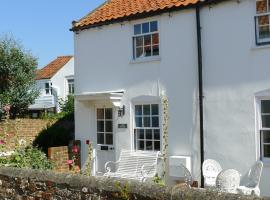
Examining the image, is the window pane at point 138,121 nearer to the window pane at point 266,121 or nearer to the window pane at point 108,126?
the window pane at point 108,126

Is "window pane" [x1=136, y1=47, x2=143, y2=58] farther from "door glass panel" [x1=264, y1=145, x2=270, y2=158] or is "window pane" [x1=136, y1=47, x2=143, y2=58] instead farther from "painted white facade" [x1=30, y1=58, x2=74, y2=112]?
"painted white facade" [x1=30, y1=58, x2=74, y2=112]

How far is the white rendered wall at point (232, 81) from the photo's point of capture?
12094 mm

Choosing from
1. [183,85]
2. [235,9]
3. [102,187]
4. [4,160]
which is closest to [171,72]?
[183,85]

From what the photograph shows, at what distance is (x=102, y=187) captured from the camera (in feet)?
20.0

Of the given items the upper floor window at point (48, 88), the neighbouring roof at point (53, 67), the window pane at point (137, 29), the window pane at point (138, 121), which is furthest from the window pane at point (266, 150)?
the upper floor window at point (48, 88)

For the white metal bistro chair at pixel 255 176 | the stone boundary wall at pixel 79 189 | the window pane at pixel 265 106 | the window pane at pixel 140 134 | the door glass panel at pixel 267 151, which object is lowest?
the white metal bistro chair at pixel 255 176

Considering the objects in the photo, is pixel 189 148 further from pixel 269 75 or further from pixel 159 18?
pixel 159 18

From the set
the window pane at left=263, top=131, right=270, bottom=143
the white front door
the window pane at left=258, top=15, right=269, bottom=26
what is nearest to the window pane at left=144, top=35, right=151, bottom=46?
the white front door

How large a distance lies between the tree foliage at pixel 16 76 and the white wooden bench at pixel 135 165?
12.1 m

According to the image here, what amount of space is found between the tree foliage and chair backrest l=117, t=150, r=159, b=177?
39.9ft

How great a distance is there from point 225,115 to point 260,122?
1.01 m

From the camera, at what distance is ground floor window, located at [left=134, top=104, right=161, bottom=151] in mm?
14383

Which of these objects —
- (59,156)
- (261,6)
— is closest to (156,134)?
(59,156)

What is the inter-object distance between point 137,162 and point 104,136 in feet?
6.98
